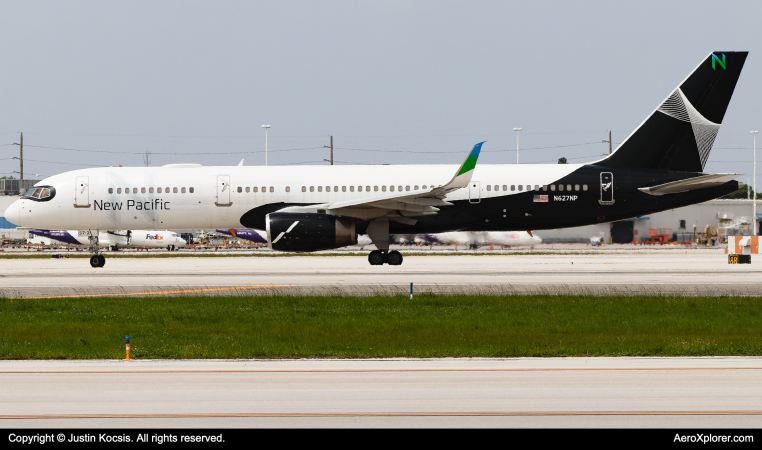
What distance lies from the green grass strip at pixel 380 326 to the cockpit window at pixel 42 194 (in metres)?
17.1

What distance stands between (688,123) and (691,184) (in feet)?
9.97

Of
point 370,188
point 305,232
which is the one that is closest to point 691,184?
point 370,188

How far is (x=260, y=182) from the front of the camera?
Answer: 119 ft

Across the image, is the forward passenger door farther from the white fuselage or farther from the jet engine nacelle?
the jet engine nacelle

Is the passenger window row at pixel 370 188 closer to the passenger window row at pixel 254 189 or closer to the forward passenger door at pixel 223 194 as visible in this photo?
the passenger window row at pixel 254 189

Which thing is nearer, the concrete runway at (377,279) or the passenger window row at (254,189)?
the concrete runway at (377,279)

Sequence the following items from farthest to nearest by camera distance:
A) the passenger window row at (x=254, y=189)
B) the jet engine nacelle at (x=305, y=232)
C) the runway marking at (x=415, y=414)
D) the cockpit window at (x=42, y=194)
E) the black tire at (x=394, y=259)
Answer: the cockpit window at (x=42, y=194) → the black tire at (x=394, y=259) → the passenger window row at (x=254, y=189) → the jet engine nacelle at (x=305, y=232) → the runway marking at (x=415, y=414)

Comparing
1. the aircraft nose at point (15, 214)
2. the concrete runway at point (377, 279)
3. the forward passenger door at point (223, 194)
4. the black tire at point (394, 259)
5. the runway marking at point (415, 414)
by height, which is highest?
the forward passenger door at point (223, 194)

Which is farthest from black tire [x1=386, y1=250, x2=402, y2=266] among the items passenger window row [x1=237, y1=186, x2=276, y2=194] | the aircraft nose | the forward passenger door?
the aircraft nose

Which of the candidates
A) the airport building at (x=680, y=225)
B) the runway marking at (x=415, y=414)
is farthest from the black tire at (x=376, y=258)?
the airport building at (x=680, y=225)

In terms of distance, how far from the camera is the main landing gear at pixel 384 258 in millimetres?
36344

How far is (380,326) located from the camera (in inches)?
664

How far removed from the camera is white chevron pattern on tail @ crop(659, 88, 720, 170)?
115 feet
